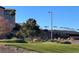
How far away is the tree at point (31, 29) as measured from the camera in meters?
13.1

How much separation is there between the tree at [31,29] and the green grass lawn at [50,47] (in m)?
0.16

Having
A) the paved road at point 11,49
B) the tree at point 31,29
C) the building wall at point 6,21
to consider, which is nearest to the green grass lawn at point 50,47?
the paved road at point 11,49

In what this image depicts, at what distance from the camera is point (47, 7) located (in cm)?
1311

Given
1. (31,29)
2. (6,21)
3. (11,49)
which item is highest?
(6,21)

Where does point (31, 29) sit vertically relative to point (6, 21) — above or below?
below

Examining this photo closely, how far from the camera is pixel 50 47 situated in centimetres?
1312

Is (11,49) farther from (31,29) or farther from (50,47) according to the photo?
(50,47)

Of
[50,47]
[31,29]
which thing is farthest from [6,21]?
[50,47]

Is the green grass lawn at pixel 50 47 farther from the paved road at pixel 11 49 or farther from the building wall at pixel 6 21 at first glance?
the building wall at pixel 6 21

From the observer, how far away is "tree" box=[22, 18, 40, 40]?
43.1 feet

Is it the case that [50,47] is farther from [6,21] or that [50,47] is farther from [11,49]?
A: [6,21]

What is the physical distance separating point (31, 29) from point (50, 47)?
425 millimetres
